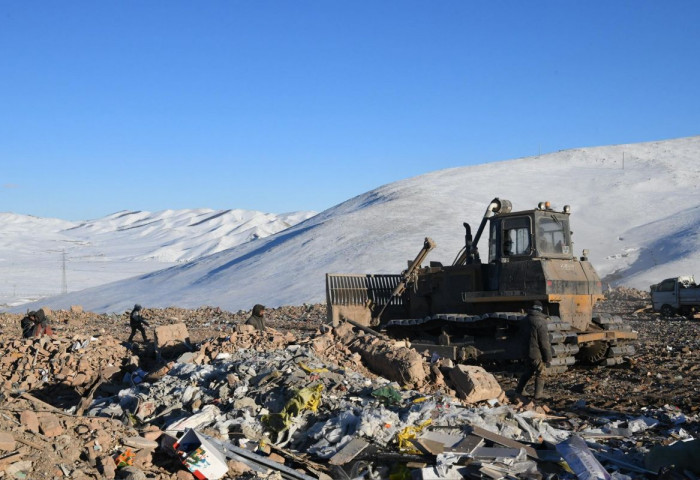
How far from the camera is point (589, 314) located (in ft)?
42.1

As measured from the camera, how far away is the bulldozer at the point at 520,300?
12.0 meters

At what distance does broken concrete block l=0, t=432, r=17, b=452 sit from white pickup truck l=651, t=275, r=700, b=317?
21650mm

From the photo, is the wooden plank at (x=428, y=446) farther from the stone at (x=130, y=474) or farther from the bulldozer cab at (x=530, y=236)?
the bulldozer cab at (x=530, y=236)

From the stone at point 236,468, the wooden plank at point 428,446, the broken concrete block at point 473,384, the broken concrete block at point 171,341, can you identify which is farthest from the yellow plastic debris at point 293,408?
the broken concrete block at point 171,341

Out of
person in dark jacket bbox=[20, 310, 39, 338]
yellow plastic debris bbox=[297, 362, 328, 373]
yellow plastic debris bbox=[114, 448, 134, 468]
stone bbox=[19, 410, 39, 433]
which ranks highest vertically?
person in dark jacket bbox=[20, 310, 39, 338]

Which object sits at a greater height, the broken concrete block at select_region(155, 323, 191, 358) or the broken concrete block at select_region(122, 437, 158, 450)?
the broken concrete block at select_region(155, 323, 191, 358)

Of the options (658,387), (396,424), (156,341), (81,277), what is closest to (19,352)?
(156,341)

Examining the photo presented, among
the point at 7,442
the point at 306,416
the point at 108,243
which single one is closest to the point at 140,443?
the point at 7,442

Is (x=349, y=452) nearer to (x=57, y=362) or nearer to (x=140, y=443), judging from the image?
(x=140, y=443)

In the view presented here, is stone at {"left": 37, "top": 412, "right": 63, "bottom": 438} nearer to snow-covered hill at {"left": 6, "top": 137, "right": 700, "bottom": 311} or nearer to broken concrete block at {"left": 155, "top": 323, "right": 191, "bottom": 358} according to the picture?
broken concrete block at {"left": 155, "top": 323, "right": 191, "bottom": 358}

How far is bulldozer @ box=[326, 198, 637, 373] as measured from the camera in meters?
12.0


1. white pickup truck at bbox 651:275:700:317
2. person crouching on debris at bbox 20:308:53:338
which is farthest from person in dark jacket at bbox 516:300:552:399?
white pickup truck at bbox 651:275:700:317

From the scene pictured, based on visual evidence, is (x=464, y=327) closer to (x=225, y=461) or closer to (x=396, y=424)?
(x=396, y=424)

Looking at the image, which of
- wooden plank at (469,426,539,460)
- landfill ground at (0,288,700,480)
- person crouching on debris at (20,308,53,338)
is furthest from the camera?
person crouching on debris at (20,308,53,338)
